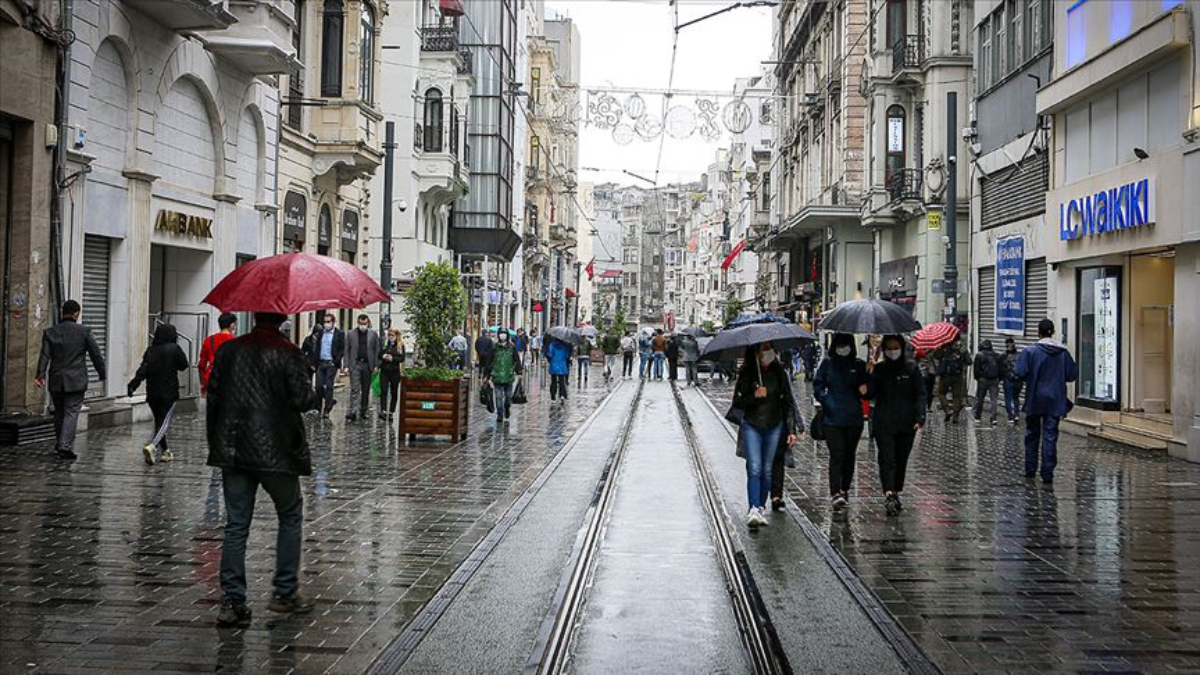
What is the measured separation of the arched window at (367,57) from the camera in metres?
28.6

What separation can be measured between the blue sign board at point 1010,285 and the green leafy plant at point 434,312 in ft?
44.6

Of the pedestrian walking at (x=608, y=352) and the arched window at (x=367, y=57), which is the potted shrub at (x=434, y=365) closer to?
the arched window at (x=367, y=57)

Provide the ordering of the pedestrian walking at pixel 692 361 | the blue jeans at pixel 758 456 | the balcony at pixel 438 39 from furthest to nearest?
1. the balcony at pixel 438 39
2. the pedestrian walking at pixel 692 361
3. the blue jeans at pixel 758 456

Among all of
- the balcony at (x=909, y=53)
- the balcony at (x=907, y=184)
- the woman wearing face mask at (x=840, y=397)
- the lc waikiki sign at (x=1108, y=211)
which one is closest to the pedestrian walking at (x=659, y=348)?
the balcony at (x=907, y=184)

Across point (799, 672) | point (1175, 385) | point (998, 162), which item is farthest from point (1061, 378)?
point (998, 162)

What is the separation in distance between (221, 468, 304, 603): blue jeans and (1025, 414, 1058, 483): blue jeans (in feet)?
30.1

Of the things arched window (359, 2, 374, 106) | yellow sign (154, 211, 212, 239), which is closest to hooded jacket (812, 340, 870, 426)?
yellow sign (154, 211, 212, 239)

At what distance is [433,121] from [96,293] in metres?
24.1

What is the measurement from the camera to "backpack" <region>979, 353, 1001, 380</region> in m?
21.7

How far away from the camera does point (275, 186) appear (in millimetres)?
24906

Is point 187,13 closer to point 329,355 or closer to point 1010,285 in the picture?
point 329,355

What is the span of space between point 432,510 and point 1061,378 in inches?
286

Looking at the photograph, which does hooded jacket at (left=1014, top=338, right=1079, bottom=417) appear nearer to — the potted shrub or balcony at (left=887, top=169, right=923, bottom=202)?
the potted shrub

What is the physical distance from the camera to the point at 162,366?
13.1m
